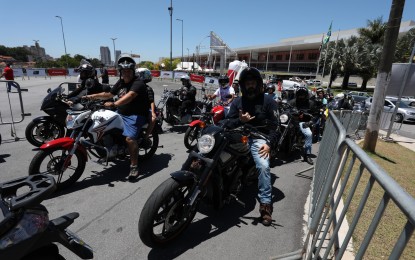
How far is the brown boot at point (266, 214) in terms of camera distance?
3429 millimetres

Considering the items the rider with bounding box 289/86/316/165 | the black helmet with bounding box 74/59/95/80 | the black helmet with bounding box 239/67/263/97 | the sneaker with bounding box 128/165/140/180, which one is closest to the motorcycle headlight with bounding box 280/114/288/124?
the rider with bounding box 289/86/316/165

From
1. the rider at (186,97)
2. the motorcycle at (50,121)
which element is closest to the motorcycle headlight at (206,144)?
the motorcycle at (50,121)

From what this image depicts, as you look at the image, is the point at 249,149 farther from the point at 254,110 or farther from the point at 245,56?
the point at 245,56

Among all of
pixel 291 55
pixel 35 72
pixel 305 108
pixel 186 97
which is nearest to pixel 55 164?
pixel 186 97

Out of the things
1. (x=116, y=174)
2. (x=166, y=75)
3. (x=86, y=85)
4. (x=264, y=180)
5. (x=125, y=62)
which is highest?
(x=125, y=62)

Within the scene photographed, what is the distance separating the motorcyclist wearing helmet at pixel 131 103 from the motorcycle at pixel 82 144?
0.56ft

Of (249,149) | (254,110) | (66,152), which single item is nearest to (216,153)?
(249,149)

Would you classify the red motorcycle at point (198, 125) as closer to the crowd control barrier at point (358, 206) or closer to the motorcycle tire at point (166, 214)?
the motorcycle tire at point (166, 214)

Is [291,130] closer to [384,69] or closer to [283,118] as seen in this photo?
[283,118]

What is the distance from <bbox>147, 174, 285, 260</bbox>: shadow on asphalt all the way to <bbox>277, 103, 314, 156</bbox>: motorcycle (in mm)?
2074

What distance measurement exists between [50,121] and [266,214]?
17.3ft

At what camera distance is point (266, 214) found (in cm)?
348

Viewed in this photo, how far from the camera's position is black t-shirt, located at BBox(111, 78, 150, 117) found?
4510mm

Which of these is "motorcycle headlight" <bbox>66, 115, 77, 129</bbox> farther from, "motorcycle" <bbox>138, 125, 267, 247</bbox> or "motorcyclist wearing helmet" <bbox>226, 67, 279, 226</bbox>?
"motorcyclist wearing helmet" <bbox>226, 67, 279, 226</bbox>
